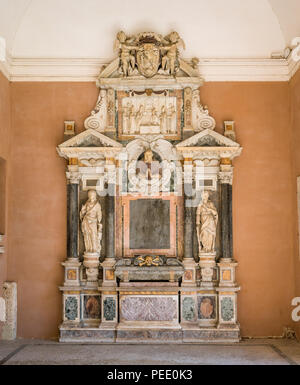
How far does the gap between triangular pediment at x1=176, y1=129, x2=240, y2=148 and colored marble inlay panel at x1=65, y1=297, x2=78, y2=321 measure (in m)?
2.79

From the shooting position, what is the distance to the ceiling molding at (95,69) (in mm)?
8469

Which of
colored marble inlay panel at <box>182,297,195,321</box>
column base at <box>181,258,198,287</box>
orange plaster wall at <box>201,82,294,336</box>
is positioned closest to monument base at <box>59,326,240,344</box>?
colored marble inlay panel at <box>182,297,195,321</box>

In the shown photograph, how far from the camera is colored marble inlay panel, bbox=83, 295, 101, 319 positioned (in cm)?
816

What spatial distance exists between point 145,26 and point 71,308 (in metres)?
4.47

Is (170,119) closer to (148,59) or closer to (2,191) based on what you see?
(148,59)

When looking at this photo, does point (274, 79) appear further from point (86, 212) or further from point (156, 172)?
point (86, 212)

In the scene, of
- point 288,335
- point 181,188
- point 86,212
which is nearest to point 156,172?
point 181,188

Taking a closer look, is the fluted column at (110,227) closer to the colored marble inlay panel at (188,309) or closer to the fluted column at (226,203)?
the colored marble inlay panel at (188,309)

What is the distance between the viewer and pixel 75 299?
26.6ft

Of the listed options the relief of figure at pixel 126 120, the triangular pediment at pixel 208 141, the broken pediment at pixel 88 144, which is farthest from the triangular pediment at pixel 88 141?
the triangular pediment at pixel 208 141

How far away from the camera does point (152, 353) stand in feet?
23.5

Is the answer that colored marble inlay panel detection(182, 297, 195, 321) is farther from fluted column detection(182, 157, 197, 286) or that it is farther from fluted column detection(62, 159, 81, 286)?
fluted column detection(62, 159, 81, 286)

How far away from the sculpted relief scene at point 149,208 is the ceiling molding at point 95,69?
252mm
